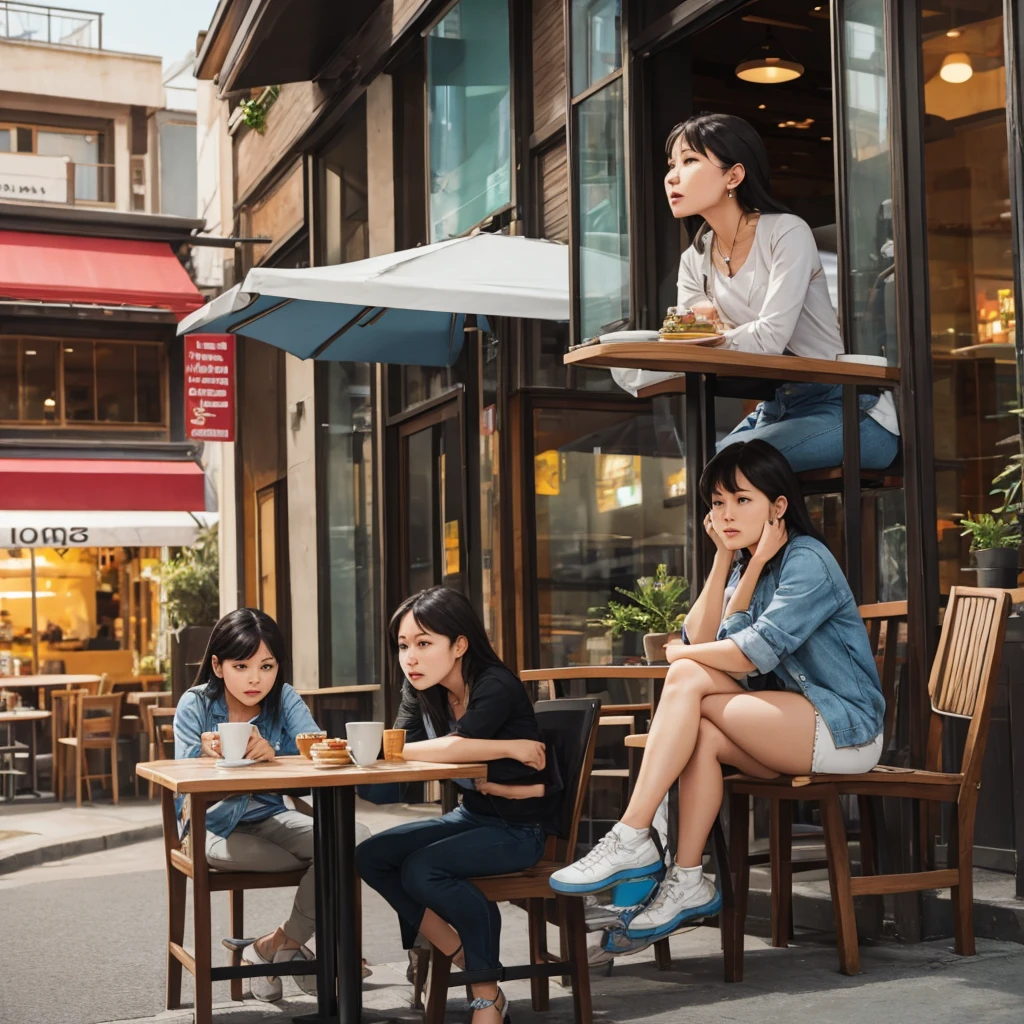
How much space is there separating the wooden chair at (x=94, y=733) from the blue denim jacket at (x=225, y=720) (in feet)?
27.6

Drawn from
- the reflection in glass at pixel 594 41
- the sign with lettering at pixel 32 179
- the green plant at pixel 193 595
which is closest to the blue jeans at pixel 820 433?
the reflection in glass at pixel 594 41

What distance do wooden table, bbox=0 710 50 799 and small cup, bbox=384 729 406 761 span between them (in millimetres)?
9439

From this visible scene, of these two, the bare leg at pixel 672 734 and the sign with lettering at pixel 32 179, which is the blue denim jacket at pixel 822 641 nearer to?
the bare leg at pixel 672 734

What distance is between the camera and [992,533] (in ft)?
16.6

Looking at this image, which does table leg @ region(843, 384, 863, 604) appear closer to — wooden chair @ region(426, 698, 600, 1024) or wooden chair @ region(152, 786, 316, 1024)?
wooden chair @ region(426, 698, 600, 1024)

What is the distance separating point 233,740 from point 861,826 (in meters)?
2.25

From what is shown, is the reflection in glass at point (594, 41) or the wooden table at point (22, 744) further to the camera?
the wooden table at point (22, 744)

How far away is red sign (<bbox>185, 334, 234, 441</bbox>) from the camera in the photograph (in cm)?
1584

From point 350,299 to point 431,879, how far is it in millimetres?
3754

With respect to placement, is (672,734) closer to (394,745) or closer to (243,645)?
(394,745)

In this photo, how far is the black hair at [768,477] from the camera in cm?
447

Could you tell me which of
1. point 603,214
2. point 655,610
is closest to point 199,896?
point 655,610

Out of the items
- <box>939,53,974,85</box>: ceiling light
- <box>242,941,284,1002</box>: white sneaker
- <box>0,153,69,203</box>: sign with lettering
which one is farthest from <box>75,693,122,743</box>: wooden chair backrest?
<box>0,153,69,203</box>: sign with lettering

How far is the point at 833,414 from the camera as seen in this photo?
17.2ft
